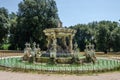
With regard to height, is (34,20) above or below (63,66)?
above

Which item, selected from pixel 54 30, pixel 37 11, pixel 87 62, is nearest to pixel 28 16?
pixel 37 11

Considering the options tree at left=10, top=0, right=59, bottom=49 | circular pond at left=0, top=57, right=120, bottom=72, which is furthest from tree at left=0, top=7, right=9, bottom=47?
circular pond at left=0, top=57, right=120, bottom=72

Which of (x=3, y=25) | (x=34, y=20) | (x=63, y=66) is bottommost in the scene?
(x=63, y=66)

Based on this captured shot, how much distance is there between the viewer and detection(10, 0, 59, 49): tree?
169ft

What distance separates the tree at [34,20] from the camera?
169 feet

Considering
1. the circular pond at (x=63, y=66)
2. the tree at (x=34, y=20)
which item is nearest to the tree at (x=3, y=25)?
the tree at (x=34, y=20)

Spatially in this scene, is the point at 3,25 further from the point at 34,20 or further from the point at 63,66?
the point at 63,66

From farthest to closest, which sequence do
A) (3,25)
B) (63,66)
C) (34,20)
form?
(3,25) < (34,20) < (63,66)

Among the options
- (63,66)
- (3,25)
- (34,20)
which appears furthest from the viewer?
(3,25)

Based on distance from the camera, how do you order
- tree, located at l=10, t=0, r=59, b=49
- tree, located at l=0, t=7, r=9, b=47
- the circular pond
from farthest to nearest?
tree, located at l=0, t=7, r=9, b=47
tree, located at l=10, t=0, r=59, b=49
the circular pond

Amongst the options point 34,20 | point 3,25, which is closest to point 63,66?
point 34,20

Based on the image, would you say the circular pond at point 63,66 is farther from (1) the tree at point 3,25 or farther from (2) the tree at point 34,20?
(1) the tree at point 3,25

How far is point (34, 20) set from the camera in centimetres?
5081

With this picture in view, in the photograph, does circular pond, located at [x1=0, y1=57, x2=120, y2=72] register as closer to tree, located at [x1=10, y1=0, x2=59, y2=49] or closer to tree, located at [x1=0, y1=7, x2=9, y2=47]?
tree, located at [x1=10, y1=0, x2=59, y2=49]
